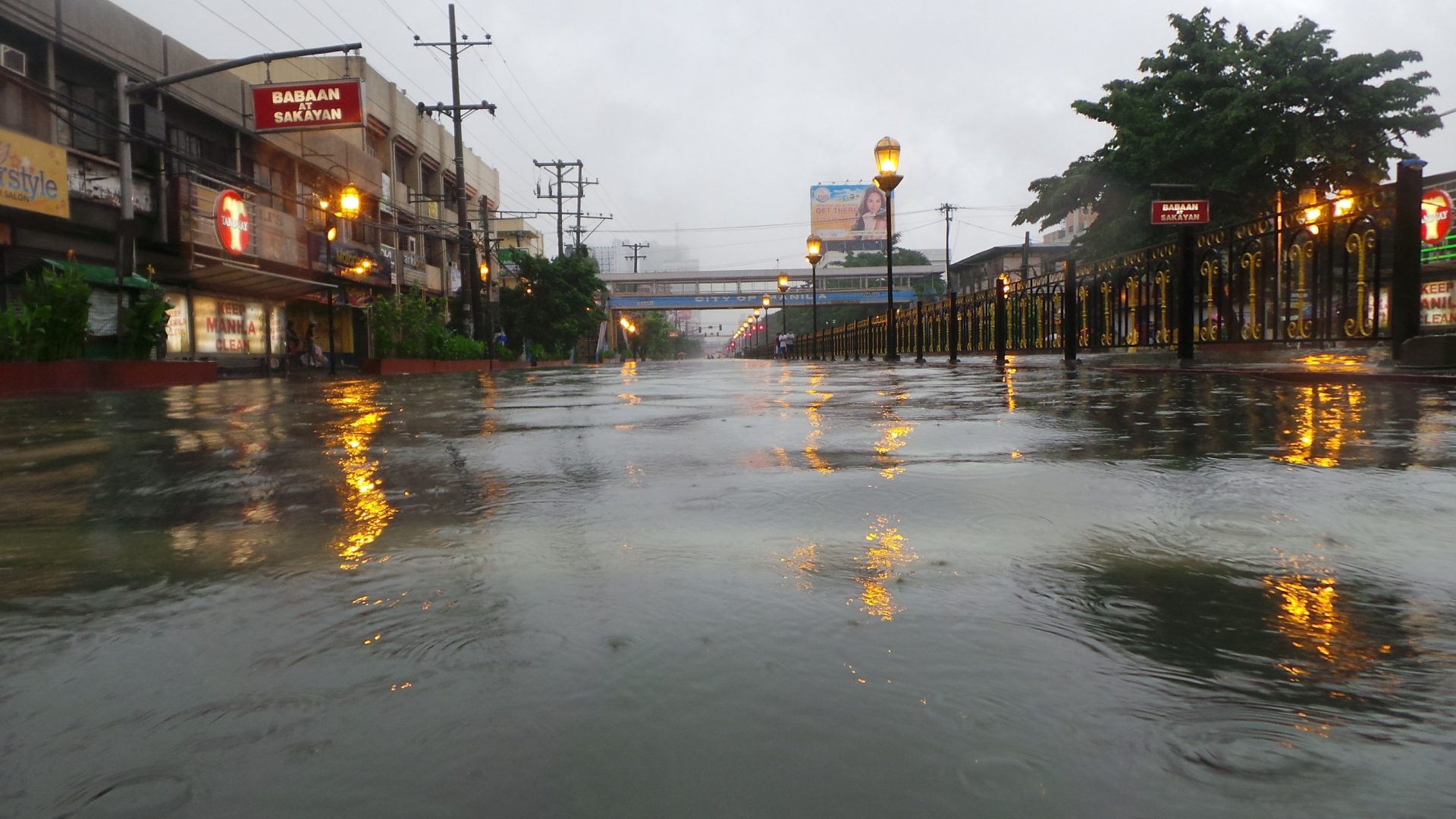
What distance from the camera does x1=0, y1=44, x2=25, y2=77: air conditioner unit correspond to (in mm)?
17562

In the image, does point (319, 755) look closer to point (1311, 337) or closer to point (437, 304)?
point (1311, 337)

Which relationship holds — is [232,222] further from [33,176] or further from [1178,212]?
[1178,212]

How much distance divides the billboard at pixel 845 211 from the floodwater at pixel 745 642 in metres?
142

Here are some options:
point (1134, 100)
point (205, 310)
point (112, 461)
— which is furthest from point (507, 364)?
point (112, 461)

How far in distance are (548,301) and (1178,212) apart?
2698cm

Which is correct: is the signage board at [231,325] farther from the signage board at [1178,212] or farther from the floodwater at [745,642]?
the signage board at [1178,212]

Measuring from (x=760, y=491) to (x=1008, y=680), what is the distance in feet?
4.81

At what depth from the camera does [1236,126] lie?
25.5 m

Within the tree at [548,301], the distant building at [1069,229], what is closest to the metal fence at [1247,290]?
the tree at [548,301]

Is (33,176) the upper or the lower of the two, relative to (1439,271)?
upper

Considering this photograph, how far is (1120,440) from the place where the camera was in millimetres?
3588

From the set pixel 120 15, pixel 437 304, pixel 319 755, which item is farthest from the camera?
pixel 437 304

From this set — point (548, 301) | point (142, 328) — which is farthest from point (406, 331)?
point (548, 301)

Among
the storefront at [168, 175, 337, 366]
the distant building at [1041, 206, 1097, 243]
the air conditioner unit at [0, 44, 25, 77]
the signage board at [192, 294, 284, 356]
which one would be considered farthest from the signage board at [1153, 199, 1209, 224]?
the distant building at [1041, 206, 1097, 243]
